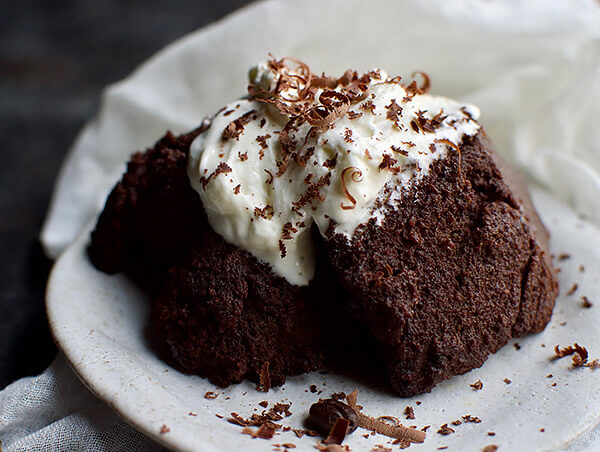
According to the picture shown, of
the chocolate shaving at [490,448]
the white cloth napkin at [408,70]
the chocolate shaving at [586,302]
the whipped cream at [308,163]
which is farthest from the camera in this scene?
the white cloth napkin at [408,70]

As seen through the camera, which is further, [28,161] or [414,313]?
[28,161]

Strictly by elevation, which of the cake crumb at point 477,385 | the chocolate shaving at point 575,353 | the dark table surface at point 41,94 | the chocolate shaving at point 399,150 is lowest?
the dark table surface at point 41,94

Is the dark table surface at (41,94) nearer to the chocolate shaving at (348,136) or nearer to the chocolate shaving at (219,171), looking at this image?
the chocolate shaving at (219,171)

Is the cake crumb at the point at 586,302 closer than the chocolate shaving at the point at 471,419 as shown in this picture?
No

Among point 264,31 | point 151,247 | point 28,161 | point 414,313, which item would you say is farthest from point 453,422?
point 28,161

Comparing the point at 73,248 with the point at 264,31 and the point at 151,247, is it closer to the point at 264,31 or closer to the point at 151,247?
the point at 151,247

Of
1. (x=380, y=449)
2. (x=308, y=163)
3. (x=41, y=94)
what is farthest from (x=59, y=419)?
(x=41, y=94)

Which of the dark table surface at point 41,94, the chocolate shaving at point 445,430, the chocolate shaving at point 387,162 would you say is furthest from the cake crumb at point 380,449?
the dark table surface at point 41,94
